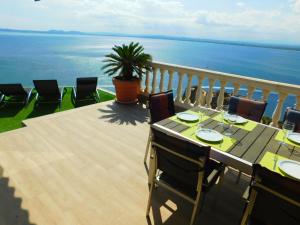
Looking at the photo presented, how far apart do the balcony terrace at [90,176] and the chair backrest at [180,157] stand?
0.63 metres

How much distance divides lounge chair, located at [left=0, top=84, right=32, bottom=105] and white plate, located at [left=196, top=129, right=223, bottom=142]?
15.4 feet

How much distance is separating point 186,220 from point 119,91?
146 inches

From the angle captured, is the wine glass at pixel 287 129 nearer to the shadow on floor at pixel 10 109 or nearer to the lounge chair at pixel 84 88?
the lounge chair at pixel 84 88

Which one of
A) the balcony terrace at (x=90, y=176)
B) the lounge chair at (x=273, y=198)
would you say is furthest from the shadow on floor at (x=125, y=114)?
the lounge chair at (x=273, y=198)

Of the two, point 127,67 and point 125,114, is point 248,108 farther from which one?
point 127,67

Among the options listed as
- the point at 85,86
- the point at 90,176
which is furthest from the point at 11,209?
the point at 85,86

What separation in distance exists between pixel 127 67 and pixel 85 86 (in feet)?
4.03

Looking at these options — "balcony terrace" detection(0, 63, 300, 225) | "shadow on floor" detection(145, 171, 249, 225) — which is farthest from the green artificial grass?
"shadow on floor" detection(145, 171, 249, 225)

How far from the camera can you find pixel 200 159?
1560mm

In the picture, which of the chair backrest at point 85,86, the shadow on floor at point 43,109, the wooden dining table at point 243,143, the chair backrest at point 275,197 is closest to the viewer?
the chair backrest at point 275,197

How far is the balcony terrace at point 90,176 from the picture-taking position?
212 cm

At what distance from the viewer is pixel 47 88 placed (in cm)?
512

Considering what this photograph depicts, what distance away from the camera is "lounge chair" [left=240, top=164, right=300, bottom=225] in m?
1.19

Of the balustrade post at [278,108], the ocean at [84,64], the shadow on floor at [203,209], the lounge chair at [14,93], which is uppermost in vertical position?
the balustrade post at [278,108]
